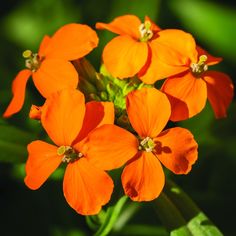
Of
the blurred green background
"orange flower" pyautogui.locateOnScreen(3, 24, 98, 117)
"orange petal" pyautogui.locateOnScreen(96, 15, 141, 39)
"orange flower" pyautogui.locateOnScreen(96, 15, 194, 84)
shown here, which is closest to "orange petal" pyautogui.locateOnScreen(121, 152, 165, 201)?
"orange flower" pyautogui.locateOnScreen(96, 15, 194, 84)

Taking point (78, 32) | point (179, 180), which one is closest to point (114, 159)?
point (78, 32)

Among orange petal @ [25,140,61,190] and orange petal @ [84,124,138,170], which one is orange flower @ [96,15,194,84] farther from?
orange petal @ [25,140,61,190]

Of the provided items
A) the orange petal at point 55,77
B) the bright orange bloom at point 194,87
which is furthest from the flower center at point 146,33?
→ the orange petal at point 55,77

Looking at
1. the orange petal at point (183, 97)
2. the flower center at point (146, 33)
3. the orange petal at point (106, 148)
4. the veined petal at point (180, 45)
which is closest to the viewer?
the orange petal at point (106, 148)

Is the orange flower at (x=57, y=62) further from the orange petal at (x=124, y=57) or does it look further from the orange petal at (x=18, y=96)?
the orange petal at (x=124, y=57)

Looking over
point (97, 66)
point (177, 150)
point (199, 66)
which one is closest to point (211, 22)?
point (97, 66)

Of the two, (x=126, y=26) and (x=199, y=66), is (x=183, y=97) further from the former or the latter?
(x=126, y=26)
